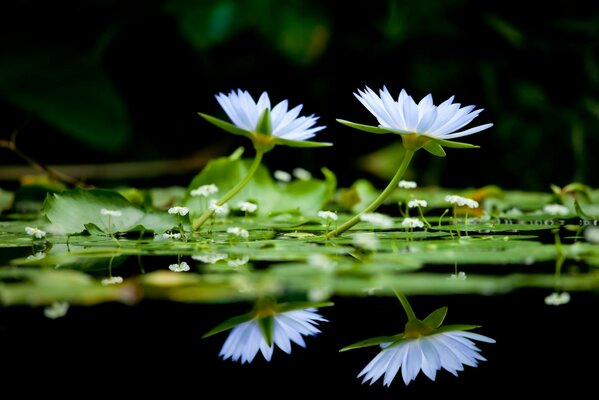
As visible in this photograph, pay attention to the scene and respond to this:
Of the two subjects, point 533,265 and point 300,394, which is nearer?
point 300,394

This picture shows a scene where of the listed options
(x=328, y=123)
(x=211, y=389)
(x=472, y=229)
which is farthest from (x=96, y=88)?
(x=211, y=389)

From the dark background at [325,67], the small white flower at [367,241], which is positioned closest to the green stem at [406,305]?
the small white flower at [367,241]

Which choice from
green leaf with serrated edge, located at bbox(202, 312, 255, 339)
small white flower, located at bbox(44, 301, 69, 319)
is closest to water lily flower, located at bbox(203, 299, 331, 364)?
green leaf with serrated edge, located at bbox(202, 312, 255, 339)

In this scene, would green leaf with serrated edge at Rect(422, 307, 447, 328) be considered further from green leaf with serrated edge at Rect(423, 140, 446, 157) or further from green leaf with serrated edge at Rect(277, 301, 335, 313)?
green leaf with serrated edge at Rect(423, 140, 446, 157)

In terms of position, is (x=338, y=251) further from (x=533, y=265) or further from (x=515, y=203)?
(x=515, y=203)

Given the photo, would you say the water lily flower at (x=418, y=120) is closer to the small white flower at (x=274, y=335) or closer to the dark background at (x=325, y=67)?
the small white flower at (x=274, y=335)
